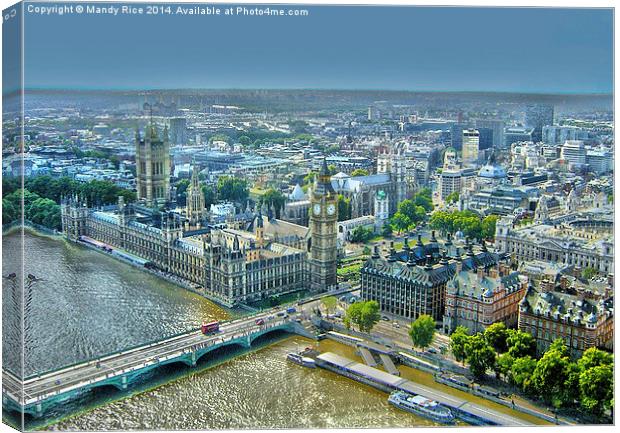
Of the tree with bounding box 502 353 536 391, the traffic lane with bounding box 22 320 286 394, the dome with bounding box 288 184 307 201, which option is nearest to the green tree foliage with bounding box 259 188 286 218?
the dome with bounding box 288 184 307 201

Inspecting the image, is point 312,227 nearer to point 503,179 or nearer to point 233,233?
point 233,233

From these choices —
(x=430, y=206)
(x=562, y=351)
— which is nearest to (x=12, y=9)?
(x=562, y=351)

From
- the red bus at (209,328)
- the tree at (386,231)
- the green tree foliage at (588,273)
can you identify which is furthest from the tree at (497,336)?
the tree at (386,231)

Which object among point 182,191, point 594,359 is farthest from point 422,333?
point 182,191

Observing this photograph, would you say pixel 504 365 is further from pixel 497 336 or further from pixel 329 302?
pixel 329 302

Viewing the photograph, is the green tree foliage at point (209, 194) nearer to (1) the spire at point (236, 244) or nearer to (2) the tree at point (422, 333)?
(1) the spire at point (236, 244)

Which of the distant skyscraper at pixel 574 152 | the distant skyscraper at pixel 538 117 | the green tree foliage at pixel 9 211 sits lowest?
the green tree foliage at pixel 9 211
